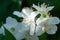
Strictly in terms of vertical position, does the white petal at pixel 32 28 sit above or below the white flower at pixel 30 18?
below

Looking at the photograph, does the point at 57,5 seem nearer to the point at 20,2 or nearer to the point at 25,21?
the point at 25,21

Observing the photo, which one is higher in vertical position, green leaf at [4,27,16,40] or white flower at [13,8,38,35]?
white flower at [13,8,38,35]

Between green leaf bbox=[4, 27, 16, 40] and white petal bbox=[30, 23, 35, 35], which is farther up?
white petal bbox=[30, 23, 35, 35]

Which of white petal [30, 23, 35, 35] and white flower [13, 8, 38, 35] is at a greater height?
white flower [13, 8, 38, 35]

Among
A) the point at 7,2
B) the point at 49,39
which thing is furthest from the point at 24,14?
the point at 7,2

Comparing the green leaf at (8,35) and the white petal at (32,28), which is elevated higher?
the white petal at (32,28)

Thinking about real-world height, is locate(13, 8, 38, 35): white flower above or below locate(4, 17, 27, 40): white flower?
above

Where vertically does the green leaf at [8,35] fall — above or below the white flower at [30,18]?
below

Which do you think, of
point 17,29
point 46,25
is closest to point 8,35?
point 17,29

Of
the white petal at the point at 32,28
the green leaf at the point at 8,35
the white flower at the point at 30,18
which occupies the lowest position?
the green leaf at the point at 8,35

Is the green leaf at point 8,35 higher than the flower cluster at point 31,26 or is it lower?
lower

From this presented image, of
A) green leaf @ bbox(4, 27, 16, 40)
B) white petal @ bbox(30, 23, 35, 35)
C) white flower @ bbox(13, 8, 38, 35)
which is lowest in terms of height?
green leaf @ bbox(4, 27, 16, 40)

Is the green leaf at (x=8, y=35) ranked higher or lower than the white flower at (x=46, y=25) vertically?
lower
